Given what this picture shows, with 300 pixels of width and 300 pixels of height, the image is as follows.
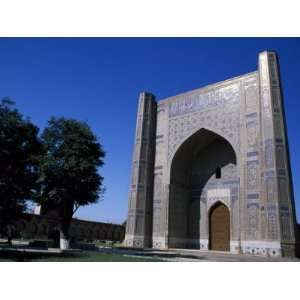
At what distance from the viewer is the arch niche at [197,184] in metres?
17.2

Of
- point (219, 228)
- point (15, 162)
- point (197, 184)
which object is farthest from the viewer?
point (197, 184)

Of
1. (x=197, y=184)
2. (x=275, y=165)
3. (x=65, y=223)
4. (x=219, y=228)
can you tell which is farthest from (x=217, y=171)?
(x=65, y=223)

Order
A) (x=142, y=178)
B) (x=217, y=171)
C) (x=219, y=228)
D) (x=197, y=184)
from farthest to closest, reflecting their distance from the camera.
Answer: (x=197, y=184), (x=217, y=171), (x=142, y=178), (x=219, y=228)

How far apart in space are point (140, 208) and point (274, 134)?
7.76 meters

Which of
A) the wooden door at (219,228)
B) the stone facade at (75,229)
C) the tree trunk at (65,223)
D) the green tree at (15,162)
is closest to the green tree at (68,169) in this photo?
the tree trunk at (65,223)

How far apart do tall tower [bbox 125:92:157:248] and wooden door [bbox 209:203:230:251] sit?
3.27 meters

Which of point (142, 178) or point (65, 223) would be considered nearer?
point (65, 223)

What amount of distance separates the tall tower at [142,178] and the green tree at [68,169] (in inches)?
166

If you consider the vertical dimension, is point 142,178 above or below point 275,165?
above

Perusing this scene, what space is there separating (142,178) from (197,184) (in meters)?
3.23

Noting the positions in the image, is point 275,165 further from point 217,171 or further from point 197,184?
point 197,184

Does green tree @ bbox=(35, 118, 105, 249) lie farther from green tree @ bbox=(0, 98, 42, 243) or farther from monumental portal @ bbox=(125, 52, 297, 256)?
monumental portal @ bbox=(125, 52, 297, 256)

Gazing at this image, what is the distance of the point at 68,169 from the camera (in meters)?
11.9

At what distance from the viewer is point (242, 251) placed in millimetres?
13852
